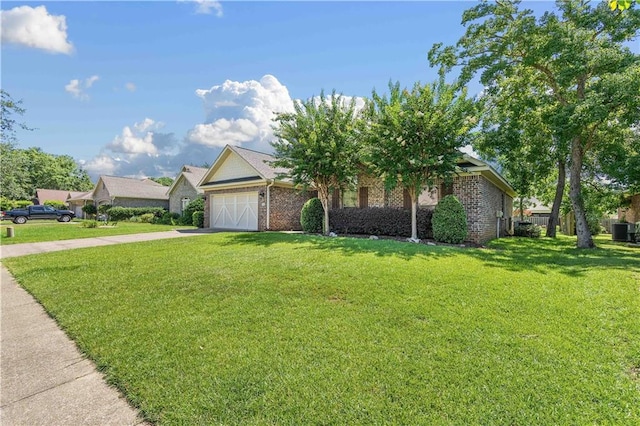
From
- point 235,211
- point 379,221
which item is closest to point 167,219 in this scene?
point 235,211

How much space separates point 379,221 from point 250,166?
844 cm

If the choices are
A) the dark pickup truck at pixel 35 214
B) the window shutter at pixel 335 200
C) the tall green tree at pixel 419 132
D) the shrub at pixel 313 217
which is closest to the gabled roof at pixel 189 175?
the dark pickup truck at pixel 35 214

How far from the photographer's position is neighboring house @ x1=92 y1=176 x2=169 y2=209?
99.4 feet

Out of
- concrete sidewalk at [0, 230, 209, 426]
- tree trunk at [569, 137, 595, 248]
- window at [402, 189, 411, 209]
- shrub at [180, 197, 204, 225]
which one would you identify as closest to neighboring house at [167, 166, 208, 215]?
shrub at [180, 197, 204, 225]

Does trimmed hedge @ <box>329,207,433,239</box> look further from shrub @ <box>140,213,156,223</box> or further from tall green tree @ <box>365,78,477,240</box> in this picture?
shrub @ <box>140,213,156,223</box>

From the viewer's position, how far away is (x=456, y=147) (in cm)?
1073

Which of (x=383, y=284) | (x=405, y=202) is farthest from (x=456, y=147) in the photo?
(x=383, y=284)

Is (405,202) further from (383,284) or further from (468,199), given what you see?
(383,284)

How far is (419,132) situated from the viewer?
1069 centimetres

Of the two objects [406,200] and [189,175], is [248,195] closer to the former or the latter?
[406,200]

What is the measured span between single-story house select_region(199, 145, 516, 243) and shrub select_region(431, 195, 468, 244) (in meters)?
1.09

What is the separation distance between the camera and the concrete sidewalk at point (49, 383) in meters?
2.44

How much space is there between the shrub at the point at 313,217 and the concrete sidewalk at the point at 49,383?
34.3ft

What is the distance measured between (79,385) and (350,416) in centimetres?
261
